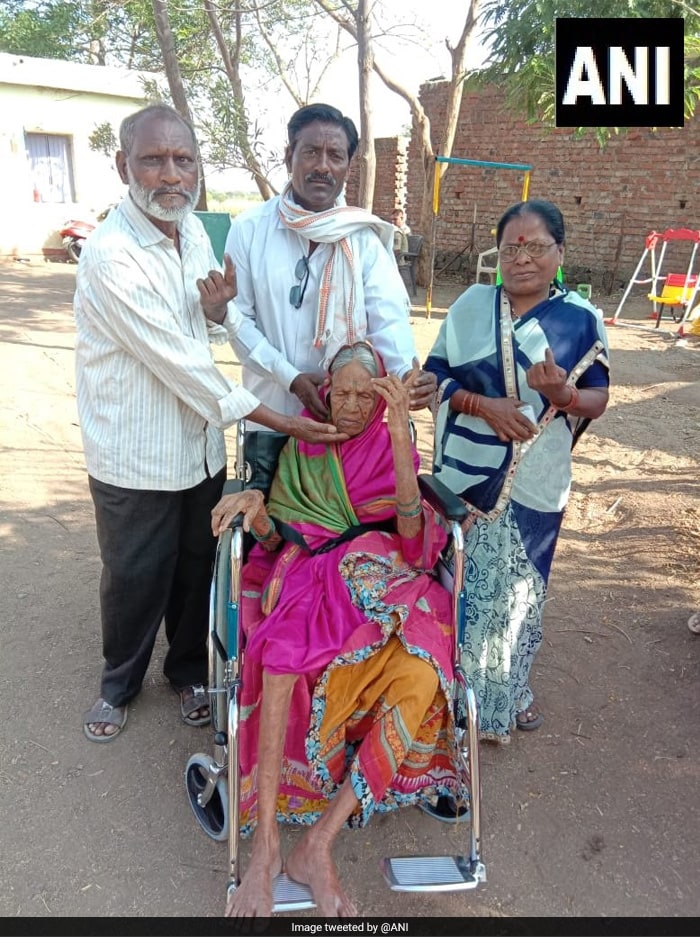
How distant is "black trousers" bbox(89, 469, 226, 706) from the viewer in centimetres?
246

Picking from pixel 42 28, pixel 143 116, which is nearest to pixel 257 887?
pixel 143 116

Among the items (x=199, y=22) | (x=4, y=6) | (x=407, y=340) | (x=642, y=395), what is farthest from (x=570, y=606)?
(x=4, y=6)

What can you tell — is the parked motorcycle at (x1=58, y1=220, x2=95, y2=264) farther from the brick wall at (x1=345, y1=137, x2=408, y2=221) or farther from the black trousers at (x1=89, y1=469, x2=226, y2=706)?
the black trousers at (x1=89, y1=469, x2=226, y2=706)

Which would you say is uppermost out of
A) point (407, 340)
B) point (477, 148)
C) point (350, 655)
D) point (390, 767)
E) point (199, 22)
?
point (199, 22)

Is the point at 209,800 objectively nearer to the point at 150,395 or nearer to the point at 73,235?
the point at 150,395

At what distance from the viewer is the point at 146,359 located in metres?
2.22

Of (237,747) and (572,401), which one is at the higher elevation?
(572,401)

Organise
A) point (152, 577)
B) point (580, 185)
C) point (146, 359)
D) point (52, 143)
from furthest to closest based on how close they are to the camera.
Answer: point (52, 143) → point (580, 185) → point (152, 577) → point (146, 359)

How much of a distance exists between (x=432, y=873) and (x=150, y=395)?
1.61 m

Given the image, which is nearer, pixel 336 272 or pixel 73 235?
pixel 336 272

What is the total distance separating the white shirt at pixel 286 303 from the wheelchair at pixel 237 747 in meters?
Answer: 0.46

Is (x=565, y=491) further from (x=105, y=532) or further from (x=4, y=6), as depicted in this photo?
(x=4, y=6)

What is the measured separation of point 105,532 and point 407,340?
127cm

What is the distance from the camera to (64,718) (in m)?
2.76
